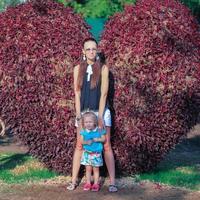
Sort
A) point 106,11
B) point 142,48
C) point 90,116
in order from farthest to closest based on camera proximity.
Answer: point 106,11 → point 142,48 → point 90,116

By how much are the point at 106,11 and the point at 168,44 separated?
611 centimetres

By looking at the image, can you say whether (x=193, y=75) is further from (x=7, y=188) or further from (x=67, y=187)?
(x=7, y=188)

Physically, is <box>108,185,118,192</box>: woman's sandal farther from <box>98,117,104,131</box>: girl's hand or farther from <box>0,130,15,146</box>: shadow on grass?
<box>0,130,15,146</box>: shadow on grass

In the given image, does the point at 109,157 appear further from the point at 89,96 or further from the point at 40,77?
the point at 40,77

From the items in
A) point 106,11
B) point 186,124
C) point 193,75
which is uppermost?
point 106,11

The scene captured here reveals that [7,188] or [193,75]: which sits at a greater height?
[193,75]

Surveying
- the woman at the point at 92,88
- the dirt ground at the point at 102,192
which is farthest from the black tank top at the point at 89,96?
the dirt ground at the point at 102,192

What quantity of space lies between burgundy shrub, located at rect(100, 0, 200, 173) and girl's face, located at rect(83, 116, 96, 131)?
1.79 feet

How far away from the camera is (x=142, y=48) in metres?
7.78

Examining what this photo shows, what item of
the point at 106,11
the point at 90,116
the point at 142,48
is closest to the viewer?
the point at 90,116

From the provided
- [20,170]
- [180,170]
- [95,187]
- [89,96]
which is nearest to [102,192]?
[95,187]

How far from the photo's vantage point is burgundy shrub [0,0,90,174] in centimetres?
778

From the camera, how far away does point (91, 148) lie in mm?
7445

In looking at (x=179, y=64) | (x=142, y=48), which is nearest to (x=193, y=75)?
(x=179, y=64)
